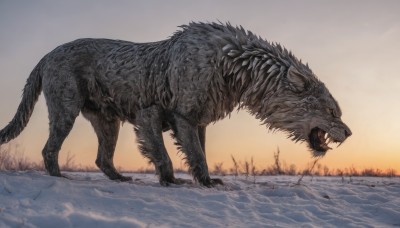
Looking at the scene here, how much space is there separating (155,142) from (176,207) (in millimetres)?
1906

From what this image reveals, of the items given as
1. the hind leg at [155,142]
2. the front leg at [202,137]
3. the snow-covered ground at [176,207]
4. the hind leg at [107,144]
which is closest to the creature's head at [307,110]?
the snow-covered ground at [176,207]

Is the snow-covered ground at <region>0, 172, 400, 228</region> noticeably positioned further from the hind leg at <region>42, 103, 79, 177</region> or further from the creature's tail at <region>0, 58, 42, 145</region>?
the creature's tail at <region>0, 58, 42, 145</region>

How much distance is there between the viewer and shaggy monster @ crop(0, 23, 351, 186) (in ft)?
18.2

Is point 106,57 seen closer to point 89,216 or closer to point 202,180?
point 202,180

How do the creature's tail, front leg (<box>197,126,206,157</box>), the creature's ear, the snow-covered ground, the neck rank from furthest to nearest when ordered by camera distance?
1. the creature's tail
2. front leg (<box>197,126,206,157</box>)
3. the neck
4. the creature's ear
5. the snow-covered ground

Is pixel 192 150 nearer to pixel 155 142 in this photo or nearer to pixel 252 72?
pixel 155 142

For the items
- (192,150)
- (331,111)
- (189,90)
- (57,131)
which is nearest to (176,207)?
(192,150)

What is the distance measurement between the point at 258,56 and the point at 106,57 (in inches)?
80.8

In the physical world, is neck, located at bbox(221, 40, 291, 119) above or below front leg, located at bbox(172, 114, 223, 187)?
above

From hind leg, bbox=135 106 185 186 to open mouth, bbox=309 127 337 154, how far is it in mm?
1633

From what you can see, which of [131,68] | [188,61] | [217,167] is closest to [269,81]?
[188,61]

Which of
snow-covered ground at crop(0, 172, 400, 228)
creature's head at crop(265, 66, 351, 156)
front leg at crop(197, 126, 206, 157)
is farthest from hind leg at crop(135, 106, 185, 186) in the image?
creature's head at crop(265, 66, 351, 156)

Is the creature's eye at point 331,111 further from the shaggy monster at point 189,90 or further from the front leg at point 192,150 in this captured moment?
the front leg at point 192,150

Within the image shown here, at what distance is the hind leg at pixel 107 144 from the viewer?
6.82 m
